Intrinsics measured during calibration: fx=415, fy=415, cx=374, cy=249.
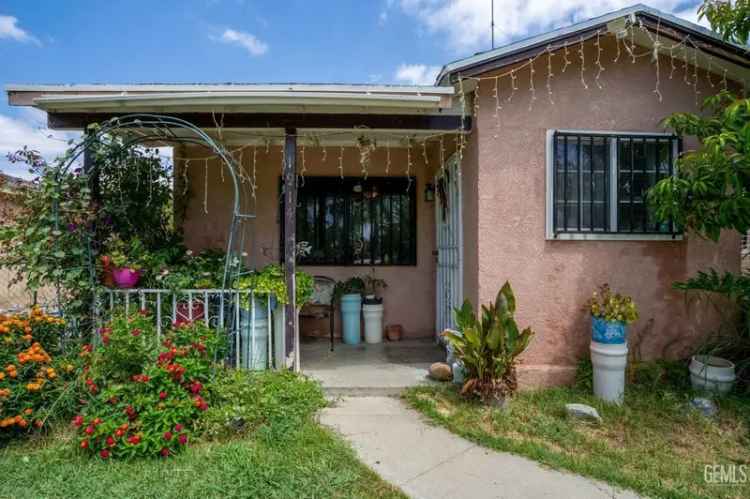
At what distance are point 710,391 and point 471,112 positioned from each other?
3.50m

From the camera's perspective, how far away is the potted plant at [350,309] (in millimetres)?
5891

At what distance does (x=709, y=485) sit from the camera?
105 inches

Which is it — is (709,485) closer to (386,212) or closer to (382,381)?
(382,381)

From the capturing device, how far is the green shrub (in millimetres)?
3207

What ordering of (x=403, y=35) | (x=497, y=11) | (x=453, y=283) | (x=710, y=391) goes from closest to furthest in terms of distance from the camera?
1. (x=710, y=391)
2. (x=453, y=283)
3. (x=497, y=11)
4. (x=403, y=35)

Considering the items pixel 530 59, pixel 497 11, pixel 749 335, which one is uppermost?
pixel 497 11

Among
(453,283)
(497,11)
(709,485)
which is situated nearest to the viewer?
(709,485)

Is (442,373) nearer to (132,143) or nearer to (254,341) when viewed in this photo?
(254,341)

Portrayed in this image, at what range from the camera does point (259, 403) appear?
135 inches

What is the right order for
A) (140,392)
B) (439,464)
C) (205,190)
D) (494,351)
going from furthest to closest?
1. (205,190)
2. (494,351)
3. (140,392)
4. (439,464)

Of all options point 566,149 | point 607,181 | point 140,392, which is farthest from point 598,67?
point 140,392

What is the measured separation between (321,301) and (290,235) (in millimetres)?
1951

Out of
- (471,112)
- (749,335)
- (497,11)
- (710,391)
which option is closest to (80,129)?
(471,112)

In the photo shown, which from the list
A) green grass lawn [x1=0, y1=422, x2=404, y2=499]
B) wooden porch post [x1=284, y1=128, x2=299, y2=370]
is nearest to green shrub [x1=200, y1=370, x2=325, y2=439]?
green grass lawn [x1=0, y1=422, x2=404, y2=499]
